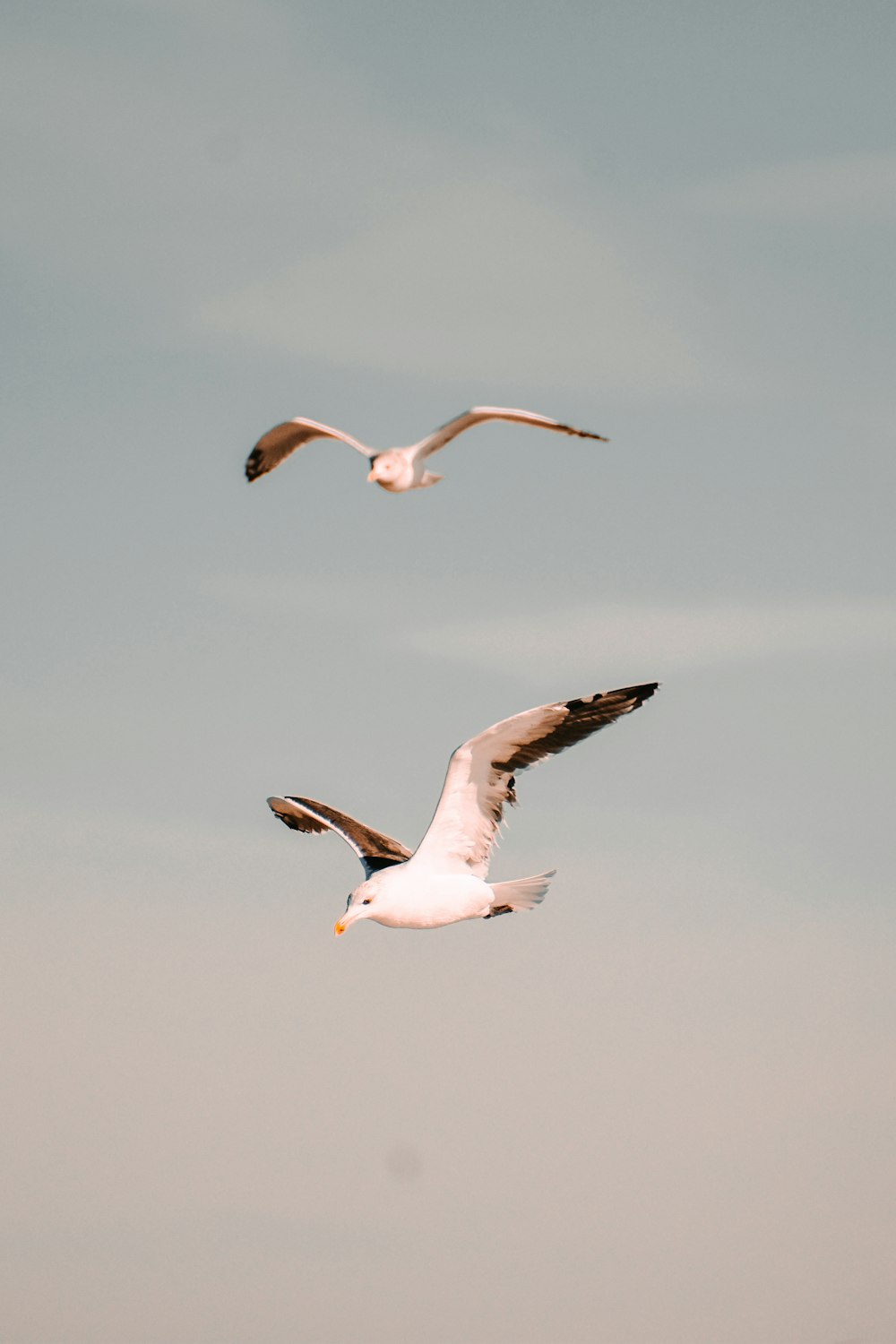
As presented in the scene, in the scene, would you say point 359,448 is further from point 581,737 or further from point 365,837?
point 365,837

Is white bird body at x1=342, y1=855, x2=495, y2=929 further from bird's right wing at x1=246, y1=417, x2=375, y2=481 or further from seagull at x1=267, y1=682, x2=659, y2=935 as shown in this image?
bird's right wing at x1=246, y1=417, x2=375, y2=481

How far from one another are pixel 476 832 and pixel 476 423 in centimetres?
536

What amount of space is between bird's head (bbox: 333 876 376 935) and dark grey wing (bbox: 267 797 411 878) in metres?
1.69

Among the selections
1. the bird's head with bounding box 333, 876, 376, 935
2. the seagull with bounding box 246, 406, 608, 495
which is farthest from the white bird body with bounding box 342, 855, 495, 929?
the seagull with bounding box 246, 406, 608, 495

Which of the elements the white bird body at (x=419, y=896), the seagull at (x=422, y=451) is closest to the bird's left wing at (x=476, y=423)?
the seagull at (x=422, y=451)

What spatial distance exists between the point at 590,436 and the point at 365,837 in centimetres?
859

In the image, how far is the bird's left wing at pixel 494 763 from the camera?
2383cm

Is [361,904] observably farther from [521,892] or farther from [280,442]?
[280,442]

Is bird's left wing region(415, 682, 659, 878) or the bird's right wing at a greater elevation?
the bird's right wing

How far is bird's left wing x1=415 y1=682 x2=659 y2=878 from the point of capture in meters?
23.8

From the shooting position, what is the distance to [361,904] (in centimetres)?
2420

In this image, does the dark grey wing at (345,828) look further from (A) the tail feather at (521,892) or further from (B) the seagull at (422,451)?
(B) the seagull at (422,451)

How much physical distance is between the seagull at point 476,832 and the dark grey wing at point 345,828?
1.21m

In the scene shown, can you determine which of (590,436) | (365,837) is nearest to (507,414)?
(590,436)
